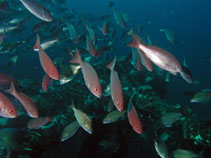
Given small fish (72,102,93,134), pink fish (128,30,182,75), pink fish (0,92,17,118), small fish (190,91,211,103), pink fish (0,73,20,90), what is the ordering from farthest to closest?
small fish (190,91,211,103) < small fish (72,102,93,134) < pink fish (0,73,20,90) < pink fish (128,30,182,75) < pink fish (0,92,17,118)

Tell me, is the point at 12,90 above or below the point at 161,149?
above

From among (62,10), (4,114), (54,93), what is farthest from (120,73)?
(62,10)

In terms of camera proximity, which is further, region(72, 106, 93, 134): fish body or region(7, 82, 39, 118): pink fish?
region(72, 106, 93, 134): fish body

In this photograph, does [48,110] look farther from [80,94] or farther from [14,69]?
[14,69]

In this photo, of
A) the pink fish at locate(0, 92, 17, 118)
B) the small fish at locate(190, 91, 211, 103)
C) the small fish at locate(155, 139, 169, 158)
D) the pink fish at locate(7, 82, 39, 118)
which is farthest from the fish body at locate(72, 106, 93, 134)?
the small fish at locate(190, 91, 211, 103)

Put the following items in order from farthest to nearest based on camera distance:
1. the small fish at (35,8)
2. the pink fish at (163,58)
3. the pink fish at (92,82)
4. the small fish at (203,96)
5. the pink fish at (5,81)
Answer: the small fish at (203,96)
the small fish at (35,8)
the pink fish at (5,81)
the pink fish at (163,58)
the pink fish at (92,82)

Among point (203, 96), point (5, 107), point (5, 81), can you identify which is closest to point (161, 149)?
point (203, 96)

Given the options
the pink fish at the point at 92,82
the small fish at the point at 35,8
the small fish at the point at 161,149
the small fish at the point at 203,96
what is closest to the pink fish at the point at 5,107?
the pink fish at the point at 92,82

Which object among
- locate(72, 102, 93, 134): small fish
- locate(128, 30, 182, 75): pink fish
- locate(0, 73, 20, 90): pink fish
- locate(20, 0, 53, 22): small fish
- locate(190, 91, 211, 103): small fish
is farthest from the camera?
locate(190, 91, 211, 103): small fish

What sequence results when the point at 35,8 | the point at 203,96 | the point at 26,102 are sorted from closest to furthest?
1. the point at 26,102
2. the point at 35,8
3. the point at 203,96

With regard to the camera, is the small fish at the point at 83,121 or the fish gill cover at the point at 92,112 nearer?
the fish gill cover at the point at 92,112

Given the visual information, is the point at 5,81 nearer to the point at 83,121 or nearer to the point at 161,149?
the point at 83,121

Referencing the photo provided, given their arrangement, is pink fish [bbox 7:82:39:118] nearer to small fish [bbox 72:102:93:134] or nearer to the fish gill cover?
the fish gill cover

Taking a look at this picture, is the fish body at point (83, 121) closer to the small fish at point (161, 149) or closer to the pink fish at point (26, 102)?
the pink fish at point (26, 102)
